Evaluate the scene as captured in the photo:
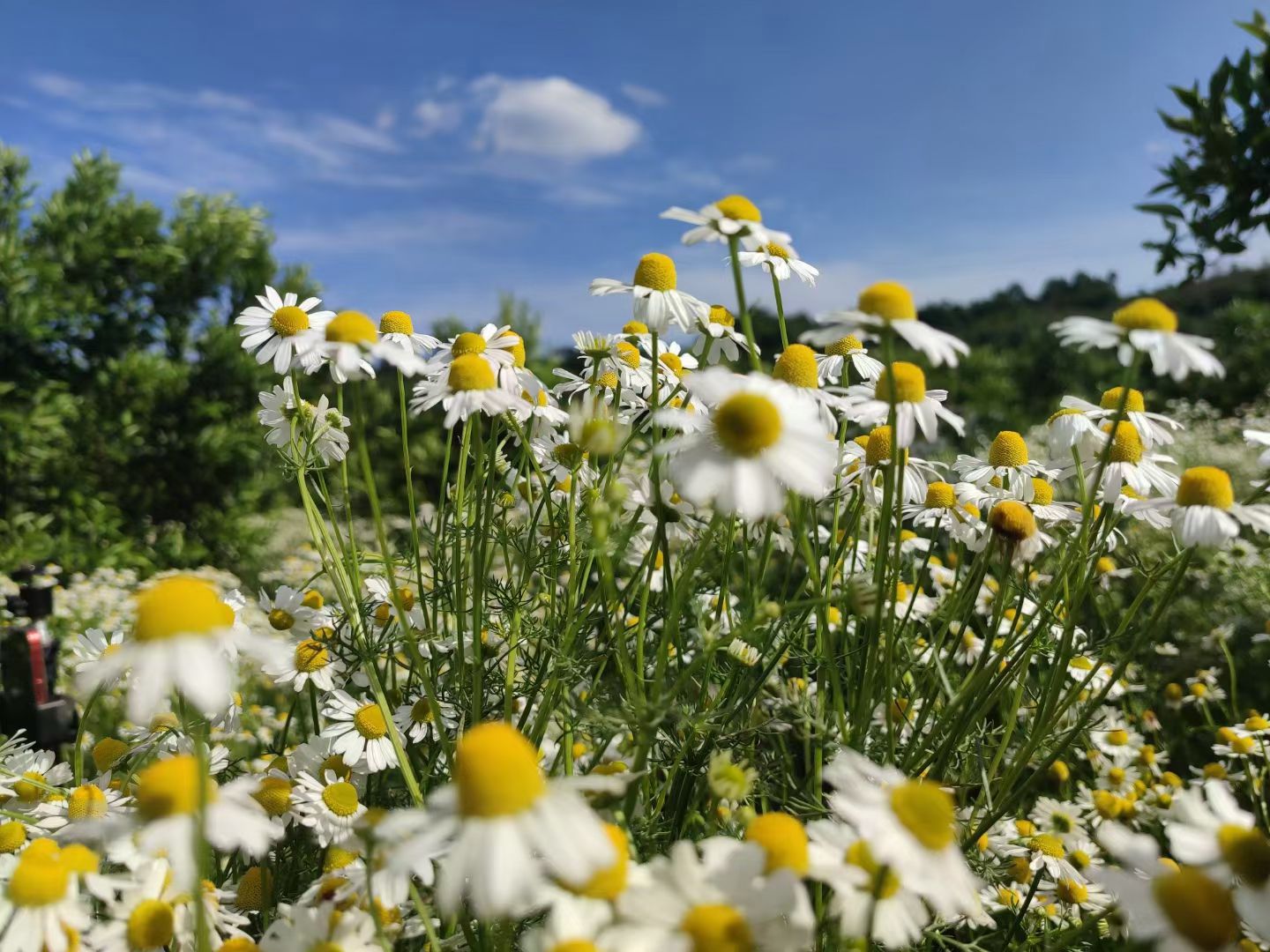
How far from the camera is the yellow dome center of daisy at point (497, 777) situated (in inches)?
25.4

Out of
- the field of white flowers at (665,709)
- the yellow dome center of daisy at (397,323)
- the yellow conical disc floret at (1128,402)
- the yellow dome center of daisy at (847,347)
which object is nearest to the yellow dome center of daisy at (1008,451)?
the field of white flowers at (665,709)

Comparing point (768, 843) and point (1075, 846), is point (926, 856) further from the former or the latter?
point (1075, 846)

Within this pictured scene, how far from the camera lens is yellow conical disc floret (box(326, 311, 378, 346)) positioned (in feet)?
3.57

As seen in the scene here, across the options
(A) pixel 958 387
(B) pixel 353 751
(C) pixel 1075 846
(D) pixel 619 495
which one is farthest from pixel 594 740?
(A) pixel 958 387

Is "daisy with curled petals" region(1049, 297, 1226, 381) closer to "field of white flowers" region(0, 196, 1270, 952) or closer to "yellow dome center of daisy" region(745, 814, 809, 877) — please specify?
"field of white flowers" region(0, 196, 1270, 952)

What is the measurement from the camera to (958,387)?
13297mm

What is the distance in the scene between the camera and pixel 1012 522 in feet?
4.19

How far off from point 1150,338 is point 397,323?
4.07 ft

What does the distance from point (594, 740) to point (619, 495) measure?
101cm

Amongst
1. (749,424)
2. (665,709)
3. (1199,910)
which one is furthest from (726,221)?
(1199,910)

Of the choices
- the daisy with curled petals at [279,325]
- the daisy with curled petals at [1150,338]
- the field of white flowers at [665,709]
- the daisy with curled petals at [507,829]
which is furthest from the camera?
the daisy with curled petals at [279,325]

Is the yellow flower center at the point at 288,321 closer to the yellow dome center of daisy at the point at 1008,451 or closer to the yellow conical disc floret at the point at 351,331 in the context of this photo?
the yellow conical disc floret at the point at 351,331

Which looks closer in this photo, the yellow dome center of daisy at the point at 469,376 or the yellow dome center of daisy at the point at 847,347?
the yellow dome center of daisy at the point at 469,376

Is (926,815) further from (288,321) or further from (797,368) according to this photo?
(288,321)
